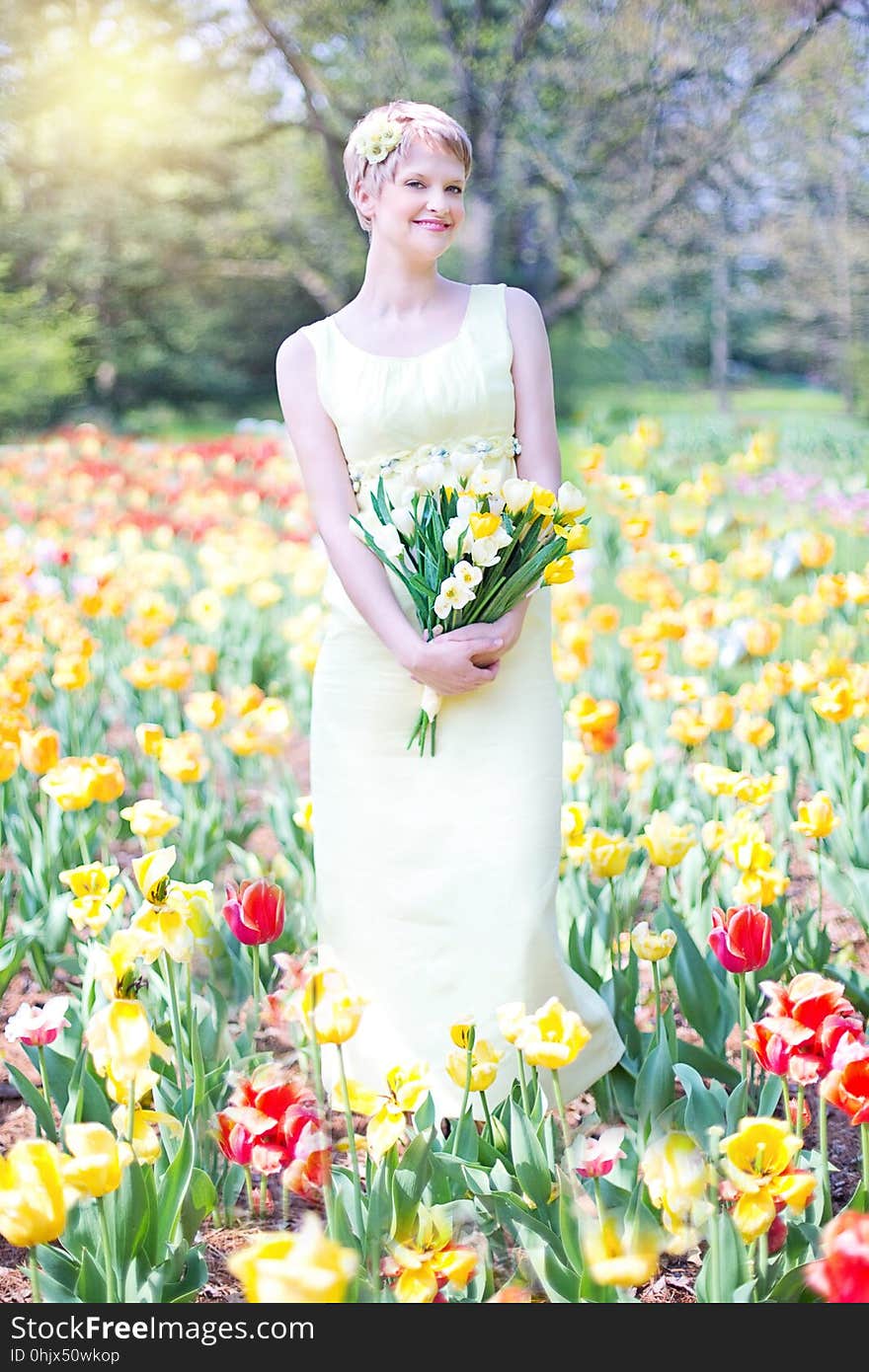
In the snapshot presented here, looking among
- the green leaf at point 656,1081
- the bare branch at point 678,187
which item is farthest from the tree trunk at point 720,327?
the green leaf at point 656,1081

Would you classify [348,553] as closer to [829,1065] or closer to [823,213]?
[829,1065]

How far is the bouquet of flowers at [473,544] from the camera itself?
5.71 feet

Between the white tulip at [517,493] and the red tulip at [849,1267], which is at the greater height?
the white tulip at [517,493]

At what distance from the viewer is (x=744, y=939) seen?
1606 mm

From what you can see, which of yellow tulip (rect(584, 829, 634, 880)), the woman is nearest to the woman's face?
the woman

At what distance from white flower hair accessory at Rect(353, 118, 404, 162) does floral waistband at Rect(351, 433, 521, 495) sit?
1.28 feet

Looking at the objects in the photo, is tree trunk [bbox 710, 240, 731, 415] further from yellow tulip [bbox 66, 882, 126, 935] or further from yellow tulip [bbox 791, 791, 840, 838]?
yellow tulip [bbox 66, 882, 126, 935]

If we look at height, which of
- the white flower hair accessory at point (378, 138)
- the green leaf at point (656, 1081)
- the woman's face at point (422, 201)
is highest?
the white flower hair accessory at point (378, 138)

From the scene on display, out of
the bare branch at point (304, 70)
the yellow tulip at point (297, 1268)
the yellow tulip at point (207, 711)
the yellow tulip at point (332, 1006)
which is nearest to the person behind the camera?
the yellow tulip at point (297, 1268)

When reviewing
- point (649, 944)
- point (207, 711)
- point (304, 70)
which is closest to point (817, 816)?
point (649, 944)

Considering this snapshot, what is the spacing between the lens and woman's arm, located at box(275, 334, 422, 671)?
6.29 ft

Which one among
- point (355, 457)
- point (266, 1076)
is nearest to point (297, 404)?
point (355, 457)

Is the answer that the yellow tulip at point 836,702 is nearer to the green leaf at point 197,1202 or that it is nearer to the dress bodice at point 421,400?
the dress bodice at point 421,400

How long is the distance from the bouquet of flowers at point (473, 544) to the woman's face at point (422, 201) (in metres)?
0.34
